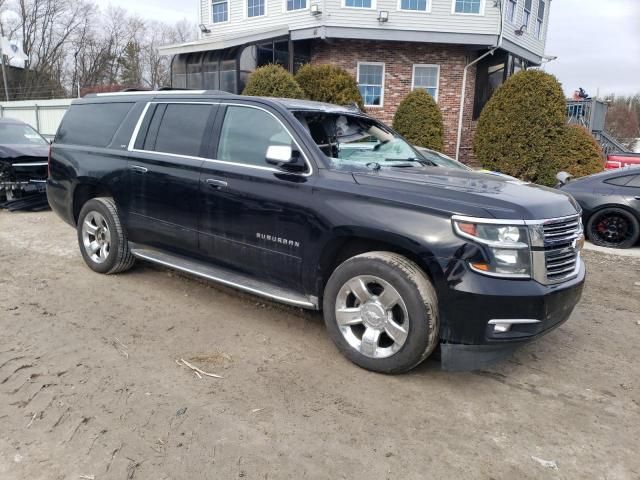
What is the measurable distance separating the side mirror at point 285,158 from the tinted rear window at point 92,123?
225cm

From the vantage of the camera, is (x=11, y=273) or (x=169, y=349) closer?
(x=169, y=349)

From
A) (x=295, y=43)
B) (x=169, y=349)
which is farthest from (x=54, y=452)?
(x=295, y=43)

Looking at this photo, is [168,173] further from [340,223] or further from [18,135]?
[18,135]

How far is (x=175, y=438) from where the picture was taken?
274 cm

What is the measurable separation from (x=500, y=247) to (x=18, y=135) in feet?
35.2

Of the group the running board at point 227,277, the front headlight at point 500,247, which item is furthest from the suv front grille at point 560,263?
the running board at point 227,277

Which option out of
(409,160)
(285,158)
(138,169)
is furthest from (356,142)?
(138,169)

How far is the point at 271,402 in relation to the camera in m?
3.13

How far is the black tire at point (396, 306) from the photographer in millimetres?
3203

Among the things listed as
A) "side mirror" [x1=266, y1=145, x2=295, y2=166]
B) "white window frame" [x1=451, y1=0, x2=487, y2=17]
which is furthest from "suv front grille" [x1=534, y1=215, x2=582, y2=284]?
"white window frame" [x1=451, y1=0, x2=487, y2=17]

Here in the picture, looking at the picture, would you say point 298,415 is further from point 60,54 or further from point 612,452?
point 60,54

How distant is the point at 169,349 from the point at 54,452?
1261 mm

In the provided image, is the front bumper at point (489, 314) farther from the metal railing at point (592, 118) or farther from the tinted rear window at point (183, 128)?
the metal railing at point (592, 118)

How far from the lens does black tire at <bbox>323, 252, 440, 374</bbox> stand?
10.5ft
